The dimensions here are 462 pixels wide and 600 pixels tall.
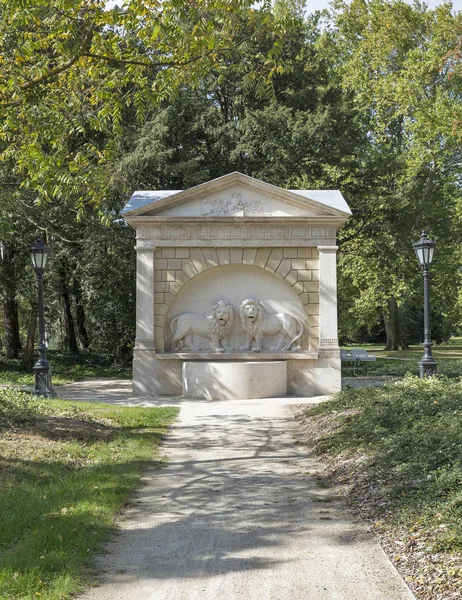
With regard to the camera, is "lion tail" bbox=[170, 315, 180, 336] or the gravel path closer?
the gravel path

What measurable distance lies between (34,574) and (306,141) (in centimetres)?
2102

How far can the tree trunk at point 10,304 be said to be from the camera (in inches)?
931

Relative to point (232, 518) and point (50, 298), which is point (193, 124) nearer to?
point (50, 298)

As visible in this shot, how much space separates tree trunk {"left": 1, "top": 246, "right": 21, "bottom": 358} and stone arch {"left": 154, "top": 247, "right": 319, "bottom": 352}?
9338 millimetres

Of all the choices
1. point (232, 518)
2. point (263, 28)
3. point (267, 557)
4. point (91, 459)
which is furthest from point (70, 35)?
point (267, 557)

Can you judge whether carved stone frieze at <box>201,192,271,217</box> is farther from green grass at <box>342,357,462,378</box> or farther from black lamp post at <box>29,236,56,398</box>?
green grass at <box>342,357,462,378</box>

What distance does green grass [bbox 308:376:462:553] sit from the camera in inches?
207

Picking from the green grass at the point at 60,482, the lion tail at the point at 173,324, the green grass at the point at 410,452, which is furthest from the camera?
the lion tail at the point at 173,324

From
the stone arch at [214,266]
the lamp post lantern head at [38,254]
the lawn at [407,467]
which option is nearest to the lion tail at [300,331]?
the stone arch at [214,266]

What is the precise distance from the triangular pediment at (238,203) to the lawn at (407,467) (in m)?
5.84

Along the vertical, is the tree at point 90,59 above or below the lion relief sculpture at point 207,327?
above

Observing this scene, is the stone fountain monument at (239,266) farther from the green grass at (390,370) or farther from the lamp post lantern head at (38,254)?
the green grass at (390,370)

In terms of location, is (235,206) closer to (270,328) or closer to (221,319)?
(221,319)

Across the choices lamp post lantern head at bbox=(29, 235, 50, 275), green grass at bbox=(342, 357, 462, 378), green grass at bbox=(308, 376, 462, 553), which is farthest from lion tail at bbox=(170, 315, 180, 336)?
green grass at bbox=(342, 357, 462, 378)
